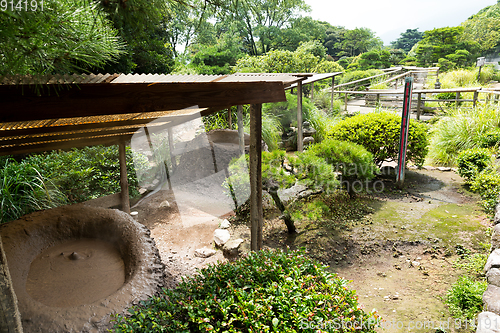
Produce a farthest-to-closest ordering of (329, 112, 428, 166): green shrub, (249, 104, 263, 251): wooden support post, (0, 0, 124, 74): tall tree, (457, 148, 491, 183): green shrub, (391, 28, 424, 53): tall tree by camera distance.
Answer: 1. (391, 28, 424, 53): tall tree
2. (329, 112, 428, 166): green shrub
3. (457, 148, 491, 183): green shrub
4. (249, 104, 263, 251): wooden support post
5. (0, 0, 124, 74): tall tree

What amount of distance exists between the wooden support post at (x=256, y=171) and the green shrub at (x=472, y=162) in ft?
14.5

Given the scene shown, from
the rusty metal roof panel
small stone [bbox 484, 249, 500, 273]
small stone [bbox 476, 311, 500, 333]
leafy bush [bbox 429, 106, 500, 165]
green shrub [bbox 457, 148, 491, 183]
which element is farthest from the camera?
leafy bush [bbox 429, 106, 500, 165]

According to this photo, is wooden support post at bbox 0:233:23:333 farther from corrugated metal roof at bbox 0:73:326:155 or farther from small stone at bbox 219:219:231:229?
small stone at bbox 219:219:231:229

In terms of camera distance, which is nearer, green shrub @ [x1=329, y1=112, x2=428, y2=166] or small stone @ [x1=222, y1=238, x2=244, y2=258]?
small stone @ [x1=222, y1=238, x2=244, y2=258]

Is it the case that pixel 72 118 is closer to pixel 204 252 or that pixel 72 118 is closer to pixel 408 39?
pixel 204 252

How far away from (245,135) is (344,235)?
4098 mm

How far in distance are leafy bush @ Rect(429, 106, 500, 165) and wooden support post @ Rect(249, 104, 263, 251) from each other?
5904mm

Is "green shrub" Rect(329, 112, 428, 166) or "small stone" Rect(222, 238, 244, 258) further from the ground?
"green shrub" Rect(329, 112, 428, 166)

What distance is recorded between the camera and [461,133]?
280 inches

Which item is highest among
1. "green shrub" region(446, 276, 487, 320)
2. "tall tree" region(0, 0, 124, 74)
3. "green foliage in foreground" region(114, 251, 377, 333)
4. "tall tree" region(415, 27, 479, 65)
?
"tall tree" region(415, 27, 479, 65)

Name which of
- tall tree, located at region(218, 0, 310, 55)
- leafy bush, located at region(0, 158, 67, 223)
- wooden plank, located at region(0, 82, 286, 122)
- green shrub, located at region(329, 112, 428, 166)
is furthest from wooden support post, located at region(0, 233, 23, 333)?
tall tree, located at region(218, 0, 310, 55)

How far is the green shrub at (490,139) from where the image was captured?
21.2 ft

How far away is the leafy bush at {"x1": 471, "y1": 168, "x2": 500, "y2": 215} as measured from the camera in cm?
457

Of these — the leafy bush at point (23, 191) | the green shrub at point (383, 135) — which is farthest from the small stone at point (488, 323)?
the leafy bush at point (23, 191)
